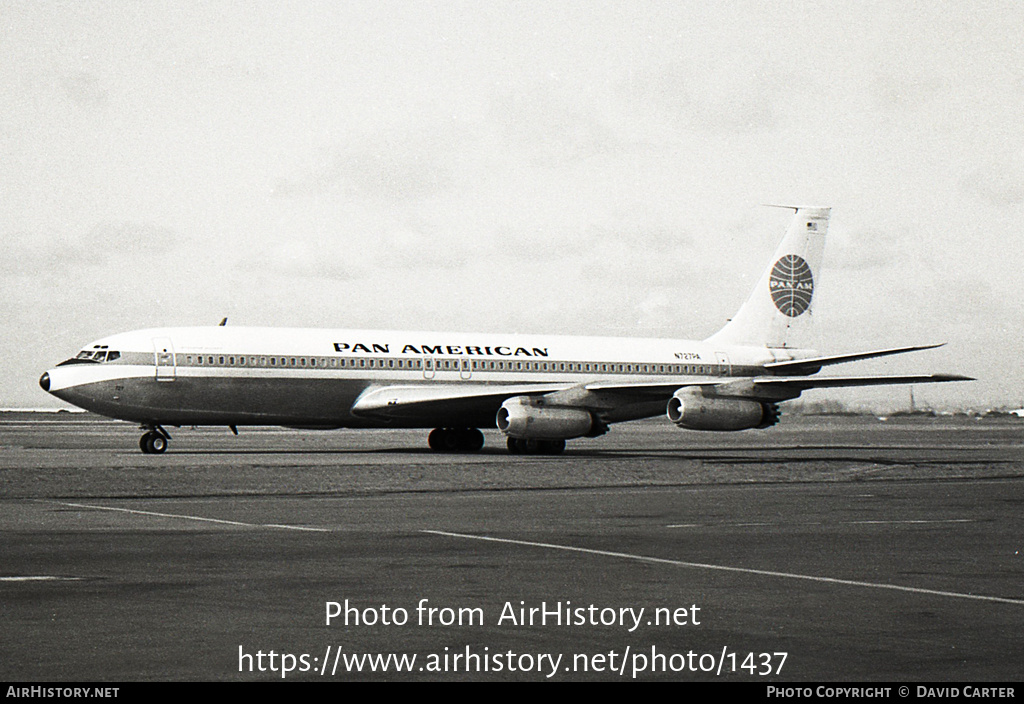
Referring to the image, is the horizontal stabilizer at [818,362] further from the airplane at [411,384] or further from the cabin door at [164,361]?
the cabin door at [164,361]

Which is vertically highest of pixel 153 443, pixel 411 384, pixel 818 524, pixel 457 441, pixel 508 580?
pixel 411 384

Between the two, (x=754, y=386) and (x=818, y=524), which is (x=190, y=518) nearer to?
(x=818, y=524)

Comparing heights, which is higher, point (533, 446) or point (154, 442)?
point (154, 442)

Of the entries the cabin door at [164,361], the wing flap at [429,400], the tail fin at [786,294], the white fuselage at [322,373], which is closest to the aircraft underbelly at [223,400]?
the white fuselage at [322,373]

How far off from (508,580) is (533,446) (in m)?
29.7

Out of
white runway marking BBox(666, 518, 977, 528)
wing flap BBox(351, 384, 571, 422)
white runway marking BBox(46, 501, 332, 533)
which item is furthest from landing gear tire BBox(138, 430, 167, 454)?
white runway marking BBox(666, 518, 977, 528)

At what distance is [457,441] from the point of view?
1732 inches

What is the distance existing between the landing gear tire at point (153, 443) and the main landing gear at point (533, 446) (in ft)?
34.3

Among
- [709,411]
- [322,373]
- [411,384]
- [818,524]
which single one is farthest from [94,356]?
[818,524]

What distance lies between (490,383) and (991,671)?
115 feet

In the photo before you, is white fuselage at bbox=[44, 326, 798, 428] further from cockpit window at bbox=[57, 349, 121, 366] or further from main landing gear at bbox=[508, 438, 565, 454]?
main landing gear at bbox=[508, 438, 565, 454]

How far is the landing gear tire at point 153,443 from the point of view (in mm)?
38469

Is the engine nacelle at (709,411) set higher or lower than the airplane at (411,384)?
lower

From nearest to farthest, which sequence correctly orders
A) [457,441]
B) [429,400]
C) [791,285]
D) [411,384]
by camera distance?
1. [429,400]
2. [411,384]
3. [457,441]
4. [791,285]
